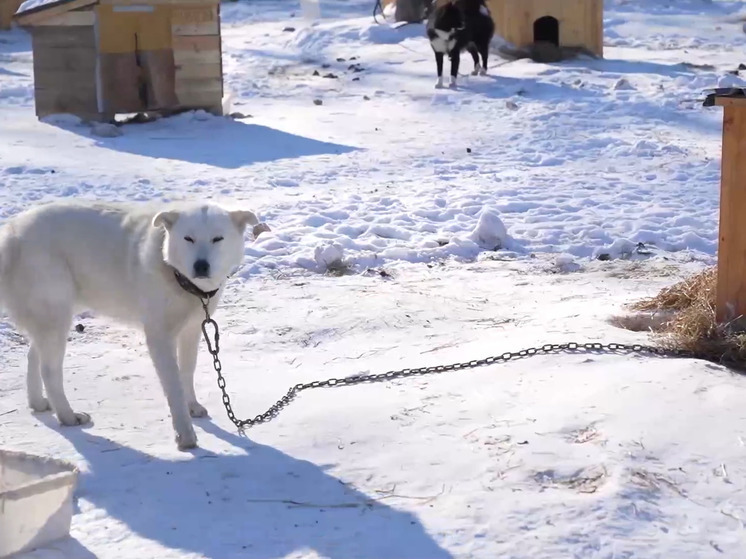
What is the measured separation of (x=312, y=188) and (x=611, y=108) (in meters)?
4.66

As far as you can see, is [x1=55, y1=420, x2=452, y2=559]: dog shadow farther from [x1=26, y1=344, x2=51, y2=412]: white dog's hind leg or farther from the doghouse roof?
→ the doghouse roof

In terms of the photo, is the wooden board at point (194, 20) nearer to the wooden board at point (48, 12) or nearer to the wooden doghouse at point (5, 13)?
the wooden board at point (48, 12)

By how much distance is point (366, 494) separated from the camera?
4016mm

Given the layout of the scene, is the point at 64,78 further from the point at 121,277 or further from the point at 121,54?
the point at 121,277

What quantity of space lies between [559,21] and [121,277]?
1253 centimetres

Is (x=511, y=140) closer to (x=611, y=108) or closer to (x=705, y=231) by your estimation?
(x=611, y=108)

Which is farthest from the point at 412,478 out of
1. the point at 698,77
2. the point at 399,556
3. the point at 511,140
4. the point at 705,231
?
the point at 698,77

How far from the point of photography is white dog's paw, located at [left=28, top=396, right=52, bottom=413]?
497cm

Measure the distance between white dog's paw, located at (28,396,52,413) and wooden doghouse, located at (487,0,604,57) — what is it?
40.1ft

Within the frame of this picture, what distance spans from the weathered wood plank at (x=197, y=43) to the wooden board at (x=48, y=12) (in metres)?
0.98

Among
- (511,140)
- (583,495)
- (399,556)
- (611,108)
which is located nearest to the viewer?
(399,556)

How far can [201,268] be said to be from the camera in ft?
14.1

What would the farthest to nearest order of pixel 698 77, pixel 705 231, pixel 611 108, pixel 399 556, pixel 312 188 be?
1. pixel 698 77
2. pixel 611 108
3. pixel 312 188
4. pixel 705 231
5. pixel 399 556

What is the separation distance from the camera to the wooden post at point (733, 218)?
5102 mm
